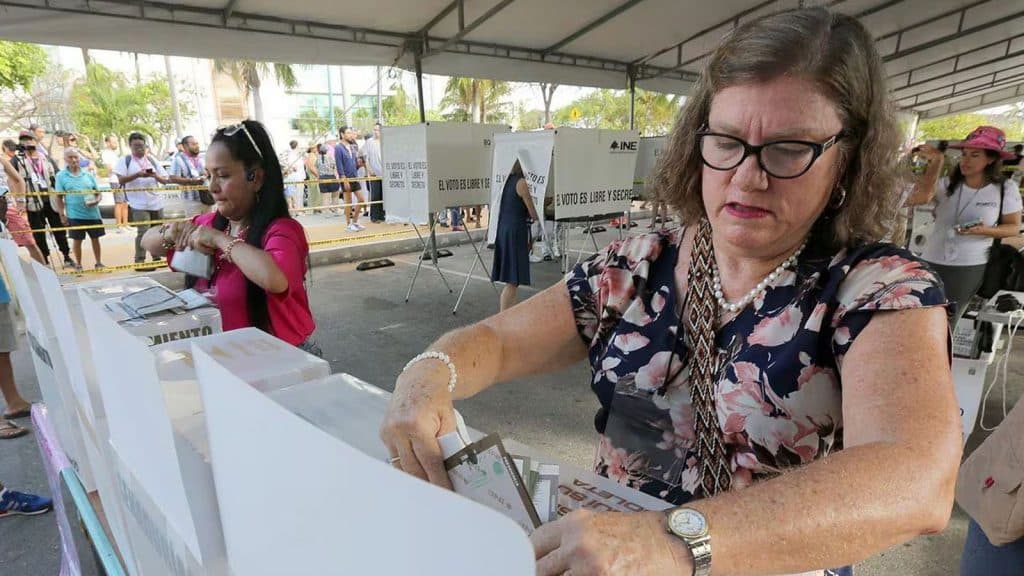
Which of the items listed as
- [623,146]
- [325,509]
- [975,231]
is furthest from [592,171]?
[325,509]

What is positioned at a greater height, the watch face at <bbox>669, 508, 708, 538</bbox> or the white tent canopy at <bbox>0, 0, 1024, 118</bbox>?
the white tent canopy at <bbox>0, 0, 1024, 118</bbox>

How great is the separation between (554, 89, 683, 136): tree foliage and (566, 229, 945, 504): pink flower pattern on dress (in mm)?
30748

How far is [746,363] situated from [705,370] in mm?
83

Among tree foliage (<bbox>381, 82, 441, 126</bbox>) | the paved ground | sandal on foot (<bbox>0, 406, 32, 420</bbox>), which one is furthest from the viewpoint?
tree foliage (<bbox>381, 82, 441, 126</bbox>)

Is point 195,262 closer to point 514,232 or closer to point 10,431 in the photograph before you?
point 10,431

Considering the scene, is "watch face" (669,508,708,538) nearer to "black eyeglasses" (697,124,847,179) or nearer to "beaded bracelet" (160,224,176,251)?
"black eyeglasses" (697,124,847,179)

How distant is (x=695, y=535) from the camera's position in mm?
559

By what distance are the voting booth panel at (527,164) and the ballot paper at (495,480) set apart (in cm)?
456

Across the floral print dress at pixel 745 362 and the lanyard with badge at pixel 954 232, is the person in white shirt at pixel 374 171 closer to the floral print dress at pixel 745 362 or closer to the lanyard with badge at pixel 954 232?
the lanyard with badge at pixel 954 232

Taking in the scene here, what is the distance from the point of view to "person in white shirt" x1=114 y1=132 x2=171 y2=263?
7.21 meters

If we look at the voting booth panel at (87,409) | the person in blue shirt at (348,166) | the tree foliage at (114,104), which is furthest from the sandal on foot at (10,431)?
the tree foliage at (114,104)

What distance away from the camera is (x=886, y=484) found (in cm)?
64

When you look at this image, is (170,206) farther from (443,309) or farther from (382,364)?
(382,364)

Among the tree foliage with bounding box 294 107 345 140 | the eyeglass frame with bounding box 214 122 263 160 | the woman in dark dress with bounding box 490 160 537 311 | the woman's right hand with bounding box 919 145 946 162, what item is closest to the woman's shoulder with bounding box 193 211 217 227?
the eyeglass frame with bounding box 214 122 263 160
